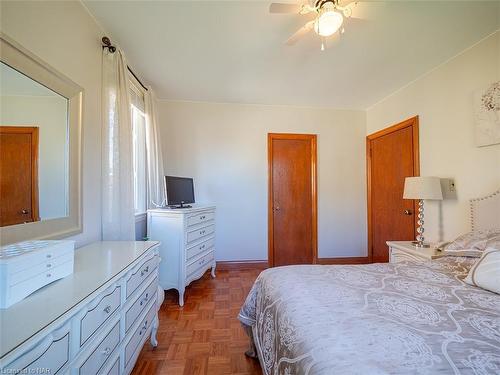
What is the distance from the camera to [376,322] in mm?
853

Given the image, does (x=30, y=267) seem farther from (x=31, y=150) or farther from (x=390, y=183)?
(x=390, y=183)

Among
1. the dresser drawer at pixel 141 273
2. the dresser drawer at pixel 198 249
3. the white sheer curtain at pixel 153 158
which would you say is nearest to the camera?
the dresser drawer at pixel 141 273

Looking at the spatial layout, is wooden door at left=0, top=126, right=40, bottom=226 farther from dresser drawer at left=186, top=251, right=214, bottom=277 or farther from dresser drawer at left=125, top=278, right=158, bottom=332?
dresser drawer at left=186, top=251, right=214, bottom=277

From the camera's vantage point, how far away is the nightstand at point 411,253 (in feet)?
6.25

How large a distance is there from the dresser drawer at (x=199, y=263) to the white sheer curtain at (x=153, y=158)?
2.72 ft

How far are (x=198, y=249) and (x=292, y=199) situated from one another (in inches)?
63.1

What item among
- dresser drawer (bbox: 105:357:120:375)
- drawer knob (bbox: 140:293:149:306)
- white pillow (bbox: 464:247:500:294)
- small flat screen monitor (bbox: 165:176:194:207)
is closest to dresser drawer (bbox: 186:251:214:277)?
small flat screen monitor (bbox: 165:176:194:207)

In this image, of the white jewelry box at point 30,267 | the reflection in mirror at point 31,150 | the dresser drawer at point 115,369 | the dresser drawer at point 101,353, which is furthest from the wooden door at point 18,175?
the dresser drawer at point 115,369

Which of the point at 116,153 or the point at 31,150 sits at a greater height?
the point at 116,153

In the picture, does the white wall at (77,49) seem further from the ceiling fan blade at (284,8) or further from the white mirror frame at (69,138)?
the ceiling fan blade at (284,8)

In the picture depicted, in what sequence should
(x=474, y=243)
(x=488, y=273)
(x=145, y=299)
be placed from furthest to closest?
1. (x=474, y=243)
2. (x=145, y=299)
3. (x=488, y=273)

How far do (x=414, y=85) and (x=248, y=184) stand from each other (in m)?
2.35

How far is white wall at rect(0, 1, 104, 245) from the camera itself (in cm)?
113

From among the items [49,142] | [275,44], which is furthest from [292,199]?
[49,142]
